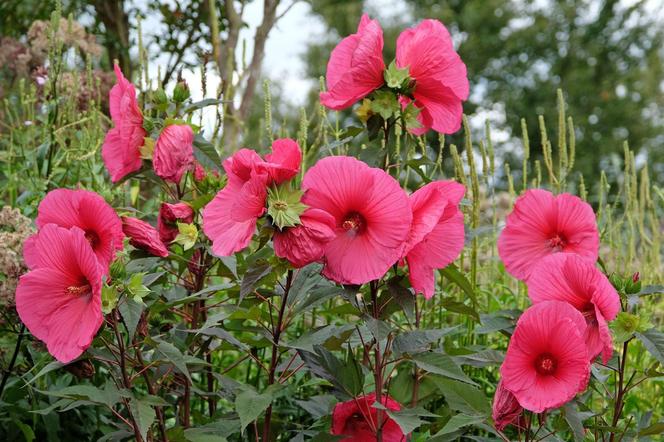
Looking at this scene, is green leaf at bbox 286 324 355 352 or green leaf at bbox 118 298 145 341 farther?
green leaf at bbox 286 324 355 352

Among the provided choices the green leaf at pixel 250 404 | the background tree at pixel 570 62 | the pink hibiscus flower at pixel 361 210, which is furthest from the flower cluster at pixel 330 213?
the background tree at pixel 570 62

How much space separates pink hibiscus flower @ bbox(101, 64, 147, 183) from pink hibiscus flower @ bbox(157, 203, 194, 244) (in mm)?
130

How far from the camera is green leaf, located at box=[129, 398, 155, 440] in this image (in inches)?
47.5

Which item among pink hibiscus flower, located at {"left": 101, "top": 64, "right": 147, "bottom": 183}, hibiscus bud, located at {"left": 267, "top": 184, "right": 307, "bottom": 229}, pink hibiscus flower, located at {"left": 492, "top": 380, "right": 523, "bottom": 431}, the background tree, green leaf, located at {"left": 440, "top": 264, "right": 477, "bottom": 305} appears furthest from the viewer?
the background tree

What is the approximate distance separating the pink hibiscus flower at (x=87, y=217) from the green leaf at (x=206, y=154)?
22 cm

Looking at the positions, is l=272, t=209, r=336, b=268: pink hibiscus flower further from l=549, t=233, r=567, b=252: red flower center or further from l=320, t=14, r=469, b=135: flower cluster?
l=549, t=233, r=567, b=252: red flower center

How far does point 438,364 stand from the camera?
4.25 feet

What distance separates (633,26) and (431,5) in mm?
4074

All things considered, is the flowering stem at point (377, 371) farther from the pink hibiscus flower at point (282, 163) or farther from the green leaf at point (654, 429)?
the green leaf at point (654, 429)

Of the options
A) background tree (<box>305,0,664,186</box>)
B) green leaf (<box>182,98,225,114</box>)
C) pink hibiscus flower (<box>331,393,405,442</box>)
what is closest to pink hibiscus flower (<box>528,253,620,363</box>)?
pink hibiscus flower (<box>331,393,405,442</box>)

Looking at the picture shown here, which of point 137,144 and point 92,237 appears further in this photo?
point 137,144

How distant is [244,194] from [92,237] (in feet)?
1.02

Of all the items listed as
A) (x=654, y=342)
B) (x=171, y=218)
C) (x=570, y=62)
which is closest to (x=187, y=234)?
(x=171, y=218)

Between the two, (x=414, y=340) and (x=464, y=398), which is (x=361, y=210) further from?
(x=464, y=398)
